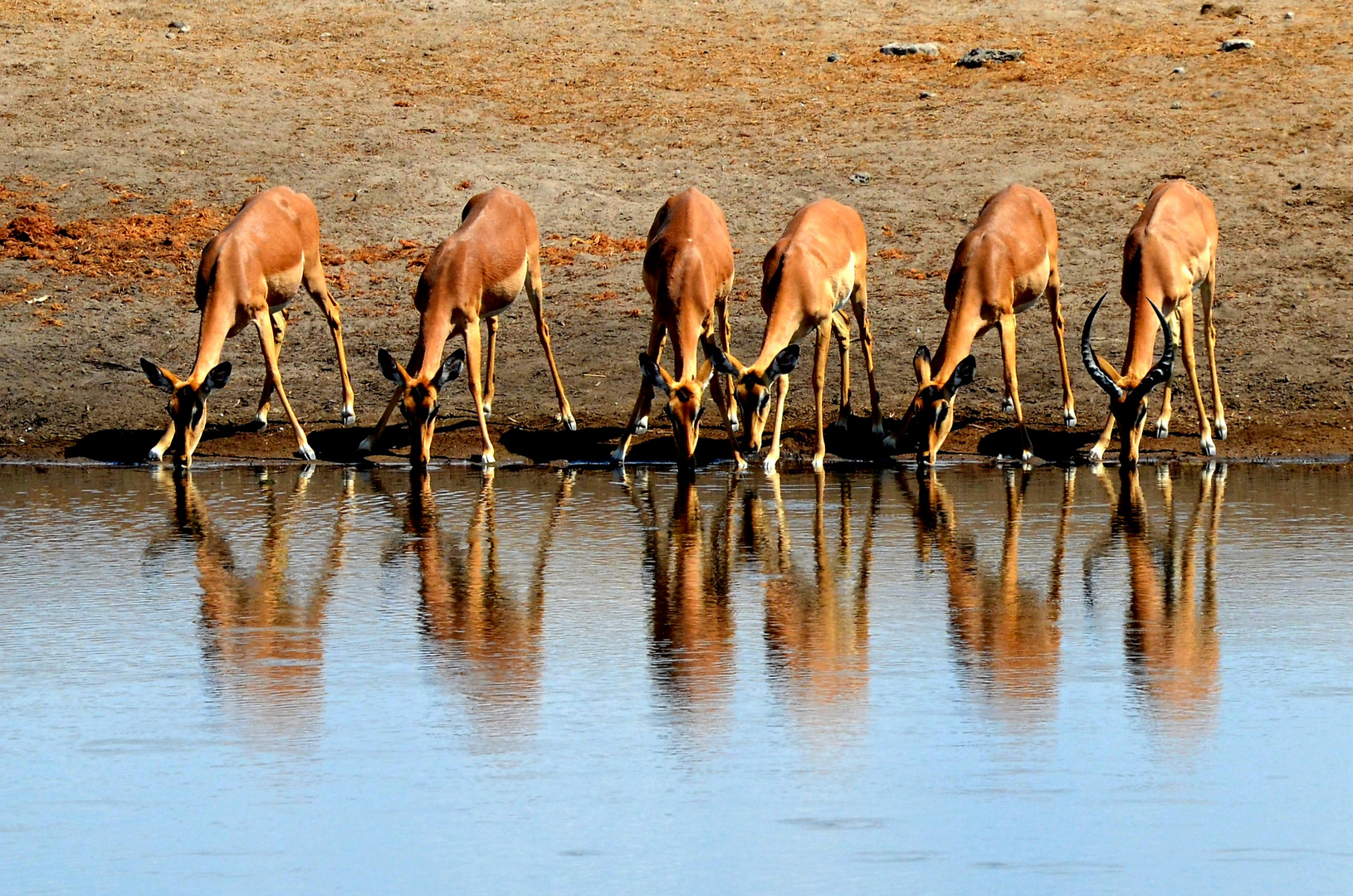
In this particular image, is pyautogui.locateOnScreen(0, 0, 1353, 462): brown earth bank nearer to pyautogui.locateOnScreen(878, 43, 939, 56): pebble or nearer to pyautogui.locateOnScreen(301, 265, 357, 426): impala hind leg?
pyautogui.locateOnScreen(878, 43, 939, 56): pebble

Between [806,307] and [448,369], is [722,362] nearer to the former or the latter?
[806,307]

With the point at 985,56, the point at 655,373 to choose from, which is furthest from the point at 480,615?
the point at 985,56

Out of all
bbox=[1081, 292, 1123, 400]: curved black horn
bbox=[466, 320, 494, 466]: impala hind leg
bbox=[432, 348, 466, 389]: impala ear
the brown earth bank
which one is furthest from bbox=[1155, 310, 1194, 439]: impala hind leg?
bbox=[432, 348, 466, 389]: impala ear

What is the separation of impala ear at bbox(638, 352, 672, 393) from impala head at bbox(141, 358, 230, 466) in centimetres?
348

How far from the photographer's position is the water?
6.59 meters

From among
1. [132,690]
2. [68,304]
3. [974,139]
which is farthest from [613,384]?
[132,690]

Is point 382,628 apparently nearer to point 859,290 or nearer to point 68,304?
point 859,290

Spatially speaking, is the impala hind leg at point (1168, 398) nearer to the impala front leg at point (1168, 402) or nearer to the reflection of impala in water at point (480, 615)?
the impala front leg at point (1168, 402)

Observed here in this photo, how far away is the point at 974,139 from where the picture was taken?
84.2ft

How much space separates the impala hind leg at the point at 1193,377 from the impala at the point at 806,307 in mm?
2758

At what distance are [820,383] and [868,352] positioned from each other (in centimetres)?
165

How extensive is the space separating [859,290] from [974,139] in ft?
24.3

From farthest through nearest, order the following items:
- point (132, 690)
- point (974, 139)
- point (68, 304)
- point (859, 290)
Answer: point (974, 139) < point (68, 304) < point (859, 290) < point (132, 690)

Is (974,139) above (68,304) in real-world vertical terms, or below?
above
